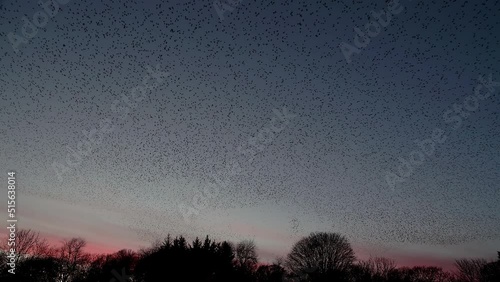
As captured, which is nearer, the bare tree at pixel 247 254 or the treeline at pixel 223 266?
the treeline at pixel 223 266

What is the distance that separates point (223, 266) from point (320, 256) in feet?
111

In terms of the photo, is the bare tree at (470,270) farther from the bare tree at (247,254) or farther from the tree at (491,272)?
the bare tree at (247,254)

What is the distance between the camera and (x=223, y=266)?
147 ft

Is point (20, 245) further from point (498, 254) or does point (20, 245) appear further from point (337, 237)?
point (498, 254)

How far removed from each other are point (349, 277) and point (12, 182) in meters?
63.5

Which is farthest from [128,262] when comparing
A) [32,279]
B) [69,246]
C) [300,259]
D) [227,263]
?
[227,263]

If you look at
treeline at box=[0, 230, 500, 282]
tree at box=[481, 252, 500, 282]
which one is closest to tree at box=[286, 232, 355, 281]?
treeline at box=[0, 230, 500, 282]

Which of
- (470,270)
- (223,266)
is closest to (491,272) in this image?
(470,270)

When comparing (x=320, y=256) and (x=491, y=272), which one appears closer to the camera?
(x=491, y=272)

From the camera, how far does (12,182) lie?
50.8ft

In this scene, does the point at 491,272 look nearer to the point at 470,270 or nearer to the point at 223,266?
the point at 470,270

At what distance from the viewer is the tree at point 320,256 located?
67812 millimetres

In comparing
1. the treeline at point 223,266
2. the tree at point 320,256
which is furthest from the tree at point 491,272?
the tree at point 320,256

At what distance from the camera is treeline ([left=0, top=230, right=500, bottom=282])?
40875mm
